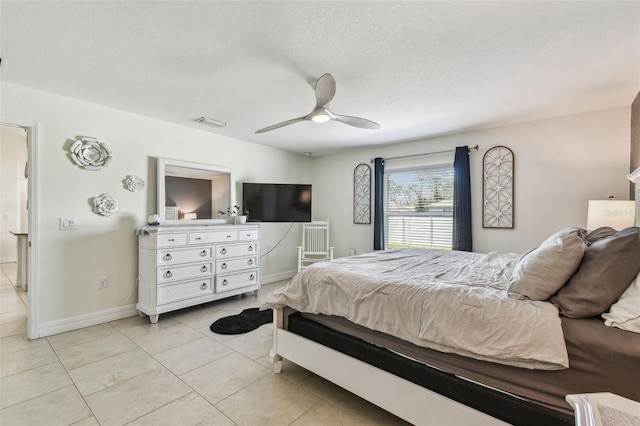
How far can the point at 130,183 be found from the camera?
3.37 meters

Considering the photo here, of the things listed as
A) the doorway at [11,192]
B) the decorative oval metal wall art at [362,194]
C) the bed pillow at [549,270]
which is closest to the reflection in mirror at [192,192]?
the decorative oval metal wall art at [362,194]

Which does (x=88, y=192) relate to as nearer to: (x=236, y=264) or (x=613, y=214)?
(x=236, y=264)

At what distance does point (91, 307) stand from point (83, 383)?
4.44ft

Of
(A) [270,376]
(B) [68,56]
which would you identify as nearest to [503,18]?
(A) [270,376]

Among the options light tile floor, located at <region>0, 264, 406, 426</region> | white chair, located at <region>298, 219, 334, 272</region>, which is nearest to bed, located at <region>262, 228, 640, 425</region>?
light tile floor, located at <region>0, 264, 406, 426</region>

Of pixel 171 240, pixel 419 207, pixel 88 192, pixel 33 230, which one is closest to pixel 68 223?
pixel 33 230

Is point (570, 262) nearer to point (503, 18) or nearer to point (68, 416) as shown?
point (503, 18)

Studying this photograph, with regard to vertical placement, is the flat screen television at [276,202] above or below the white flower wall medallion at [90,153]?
below

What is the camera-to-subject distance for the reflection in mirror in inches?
143

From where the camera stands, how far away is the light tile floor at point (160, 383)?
5.59 ft

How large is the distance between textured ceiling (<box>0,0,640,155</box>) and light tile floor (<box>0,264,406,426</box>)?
239 cm

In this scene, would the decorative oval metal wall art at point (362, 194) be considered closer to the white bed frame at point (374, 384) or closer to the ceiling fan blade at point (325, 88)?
the ceiling fan blade at point (325, 88)

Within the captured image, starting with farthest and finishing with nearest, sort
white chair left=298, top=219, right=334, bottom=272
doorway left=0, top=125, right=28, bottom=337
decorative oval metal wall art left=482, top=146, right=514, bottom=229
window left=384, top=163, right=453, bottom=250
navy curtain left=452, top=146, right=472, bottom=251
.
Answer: doorway left=0, top=125, right=28, bottom=337 → white chair left=298, top=219, right=334, bottom=272 → window left=384, top=163, right=453, bottom=250 → navy curtain left=452, top=146, right=472, bottom=251 → decorative oval metal wall art left=482, top=146, right=514, bottom=229

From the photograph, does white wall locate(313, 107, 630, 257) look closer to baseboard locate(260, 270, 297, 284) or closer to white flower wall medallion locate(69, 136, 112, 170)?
baseboard locate(260, 270, 297, 284)
